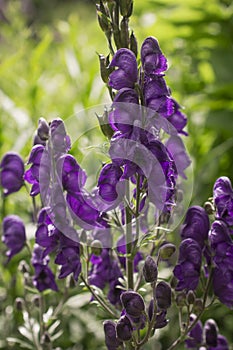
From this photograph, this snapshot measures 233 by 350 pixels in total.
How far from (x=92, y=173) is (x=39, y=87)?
0.49 m

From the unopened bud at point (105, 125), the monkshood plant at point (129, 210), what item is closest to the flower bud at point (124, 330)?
the monkshood plant at point (129, 210)

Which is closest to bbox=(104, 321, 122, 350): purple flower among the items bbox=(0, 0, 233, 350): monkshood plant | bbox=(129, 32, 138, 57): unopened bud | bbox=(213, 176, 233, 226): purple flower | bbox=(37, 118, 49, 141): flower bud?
bbox=(0, 0, 233, 350): monkshood plant

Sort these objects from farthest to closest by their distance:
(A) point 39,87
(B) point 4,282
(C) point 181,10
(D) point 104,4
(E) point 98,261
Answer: (C) point 181,10 → (A) point 39,87 → (B) point 4,282 → (E) point 98,261 → (D) point 104,4

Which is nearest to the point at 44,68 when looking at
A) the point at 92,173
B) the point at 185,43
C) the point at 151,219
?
the point at 185,43

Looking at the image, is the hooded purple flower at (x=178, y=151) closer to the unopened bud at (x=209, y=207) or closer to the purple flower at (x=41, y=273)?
the unopened bud at (x=209, y=207)

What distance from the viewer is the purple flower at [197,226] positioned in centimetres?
129

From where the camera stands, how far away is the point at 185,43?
3125 mm

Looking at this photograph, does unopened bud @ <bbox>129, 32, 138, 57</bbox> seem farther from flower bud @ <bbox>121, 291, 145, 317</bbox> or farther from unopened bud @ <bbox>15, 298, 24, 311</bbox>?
unopened bud @ <bbox>15, 298, 24, 311</bbox>

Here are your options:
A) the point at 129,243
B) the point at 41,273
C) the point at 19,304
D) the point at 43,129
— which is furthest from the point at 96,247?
the point at 19,304

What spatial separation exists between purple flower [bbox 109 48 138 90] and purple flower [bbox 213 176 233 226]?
0.30 m

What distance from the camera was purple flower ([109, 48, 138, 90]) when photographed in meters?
1.12

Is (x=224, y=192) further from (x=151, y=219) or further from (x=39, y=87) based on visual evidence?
(x=39, y=87)

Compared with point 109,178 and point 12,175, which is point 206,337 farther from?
point 12,175

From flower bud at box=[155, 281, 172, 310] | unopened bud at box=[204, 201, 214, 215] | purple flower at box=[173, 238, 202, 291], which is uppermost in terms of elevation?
unopened bud at box=[204, 201, 214, 215]
